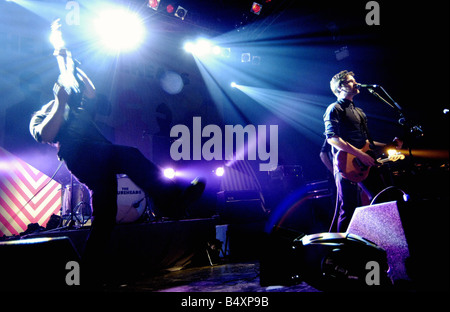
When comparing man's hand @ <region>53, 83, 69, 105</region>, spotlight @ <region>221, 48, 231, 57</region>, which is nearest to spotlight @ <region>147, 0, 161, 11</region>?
spotlight @ <region>221, 48, 231, 57</region>

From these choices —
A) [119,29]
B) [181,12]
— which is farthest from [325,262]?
[119,29]

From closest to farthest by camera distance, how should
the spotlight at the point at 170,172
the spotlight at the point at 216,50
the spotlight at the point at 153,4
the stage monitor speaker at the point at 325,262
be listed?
the stage monitor speaker at the point at 325,262, the spotlight at the point at 170,172, the spotlight at the point at 153,4, the spotlight at the point at 216,50

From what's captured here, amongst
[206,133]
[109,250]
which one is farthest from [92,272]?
[206,133]

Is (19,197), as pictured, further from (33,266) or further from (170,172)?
(33,266)

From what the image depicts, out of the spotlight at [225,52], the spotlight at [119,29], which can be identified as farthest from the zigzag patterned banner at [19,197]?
the spotlight at [225,52]

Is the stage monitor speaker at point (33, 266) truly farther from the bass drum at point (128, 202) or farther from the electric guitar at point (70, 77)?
the bass drum at point (128, 202)

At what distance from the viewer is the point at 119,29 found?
640 centimetres

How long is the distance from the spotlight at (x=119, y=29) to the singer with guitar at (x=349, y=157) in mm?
5506

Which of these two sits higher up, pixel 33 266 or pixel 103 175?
pixel 103 175

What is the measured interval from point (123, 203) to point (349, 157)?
3.18m

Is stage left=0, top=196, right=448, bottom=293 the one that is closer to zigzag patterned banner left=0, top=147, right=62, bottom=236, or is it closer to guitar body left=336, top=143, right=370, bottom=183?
guitar body left=336, top=143, right=370, bottom=183

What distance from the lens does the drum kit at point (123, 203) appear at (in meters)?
3.85

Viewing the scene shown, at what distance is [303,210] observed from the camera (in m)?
5.37

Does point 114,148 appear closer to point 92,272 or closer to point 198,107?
point 92,272
